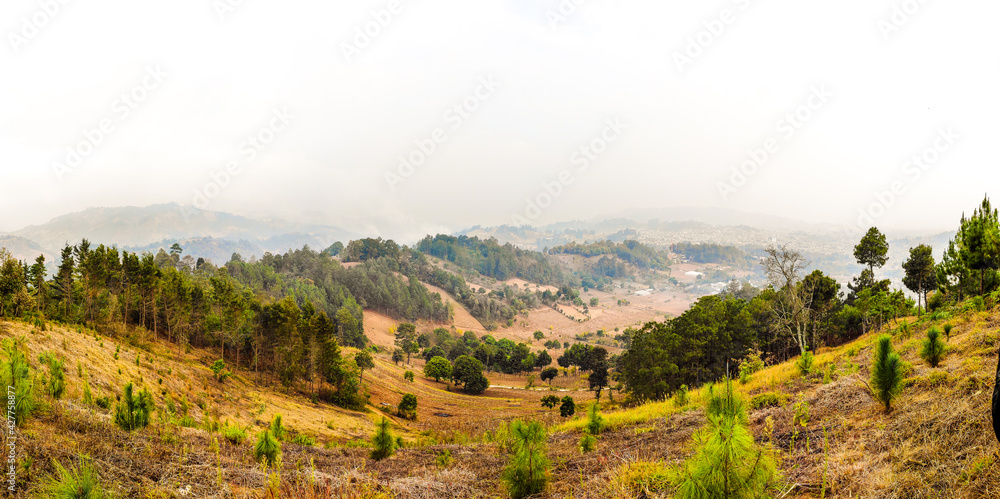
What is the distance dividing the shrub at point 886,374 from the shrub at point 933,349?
2.36 meters

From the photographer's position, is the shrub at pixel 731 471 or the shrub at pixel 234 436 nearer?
the shrub at pixel 731 471

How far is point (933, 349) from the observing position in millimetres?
6875

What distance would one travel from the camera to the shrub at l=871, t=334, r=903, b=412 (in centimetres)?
545

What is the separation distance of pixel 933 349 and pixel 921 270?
1428 inches

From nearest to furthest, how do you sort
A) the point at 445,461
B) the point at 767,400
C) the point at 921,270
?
the point at 445,461
the point at 767,400
the point at 921,270

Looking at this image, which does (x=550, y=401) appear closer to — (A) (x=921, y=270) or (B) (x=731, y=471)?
(A) (x=921, y=270)

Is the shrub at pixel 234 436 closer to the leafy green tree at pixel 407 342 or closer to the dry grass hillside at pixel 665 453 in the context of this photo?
the dry grass hillside at pixel 665 453

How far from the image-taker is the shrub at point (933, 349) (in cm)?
683

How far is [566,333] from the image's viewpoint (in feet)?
455

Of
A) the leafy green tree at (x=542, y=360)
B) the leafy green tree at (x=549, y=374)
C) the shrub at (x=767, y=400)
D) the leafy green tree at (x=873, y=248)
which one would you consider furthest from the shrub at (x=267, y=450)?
the leafy green tree at (x=542, y=360)

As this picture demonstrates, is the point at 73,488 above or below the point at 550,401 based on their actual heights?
above

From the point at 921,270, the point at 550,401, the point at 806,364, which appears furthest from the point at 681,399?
the point at 921,270

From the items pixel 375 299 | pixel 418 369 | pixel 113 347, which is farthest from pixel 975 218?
pixel 375 299

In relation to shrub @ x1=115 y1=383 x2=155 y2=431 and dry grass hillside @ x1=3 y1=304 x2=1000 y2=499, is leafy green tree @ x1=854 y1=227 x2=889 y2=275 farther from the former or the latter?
shrub @ x1=115 y1=383 x2=155 y2=431
